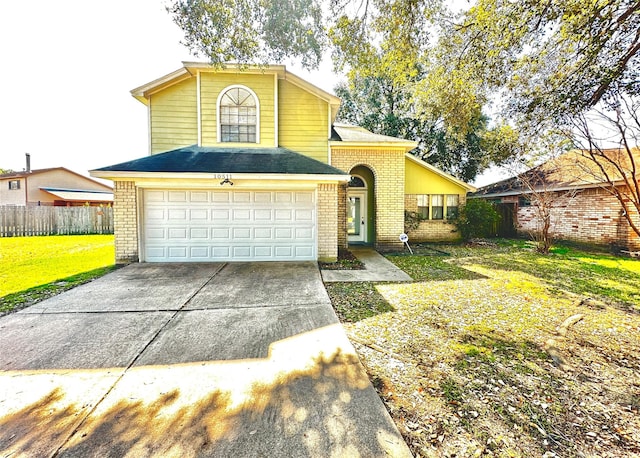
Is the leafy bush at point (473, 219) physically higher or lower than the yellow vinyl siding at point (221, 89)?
lower

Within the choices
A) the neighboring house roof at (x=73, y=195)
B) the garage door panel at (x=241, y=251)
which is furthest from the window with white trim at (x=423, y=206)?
the neighboring house roof at (x=73, y=195)

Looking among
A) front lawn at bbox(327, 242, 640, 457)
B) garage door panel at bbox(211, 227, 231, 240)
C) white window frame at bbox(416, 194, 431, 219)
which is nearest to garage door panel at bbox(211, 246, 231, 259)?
garage door panel at bbox(211, 227, 231, 240)

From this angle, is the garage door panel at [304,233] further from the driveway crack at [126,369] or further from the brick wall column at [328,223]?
the driveway crack at [126,369]

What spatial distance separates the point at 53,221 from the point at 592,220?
28.1 m

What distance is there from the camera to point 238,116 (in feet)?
31.5

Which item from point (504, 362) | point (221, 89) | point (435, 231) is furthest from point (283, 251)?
point (435, 231)

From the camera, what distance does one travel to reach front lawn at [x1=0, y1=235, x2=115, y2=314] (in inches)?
215

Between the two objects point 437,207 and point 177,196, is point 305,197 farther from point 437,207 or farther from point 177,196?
point 437,207

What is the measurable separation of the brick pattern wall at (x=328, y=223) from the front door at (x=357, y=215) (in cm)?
447

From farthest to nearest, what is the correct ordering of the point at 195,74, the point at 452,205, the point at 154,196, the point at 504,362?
the point at 452,205 < the point at 195,74 < the point at 154,196 < the point at 504,362

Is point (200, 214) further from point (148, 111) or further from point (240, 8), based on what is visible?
point (240, 8)

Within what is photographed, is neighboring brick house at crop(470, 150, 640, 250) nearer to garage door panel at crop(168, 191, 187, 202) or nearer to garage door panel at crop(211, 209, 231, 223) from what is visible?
garage door panel at crop(211, 209, 231, 223)

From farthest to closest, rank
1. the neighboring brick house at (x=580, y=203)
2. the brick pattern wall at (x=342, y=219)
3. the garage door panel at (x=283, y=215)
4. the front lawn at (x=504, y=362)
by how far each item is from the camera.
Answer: the brick pattern wall at (x=342, y=219) → the neighboring brick house at (x=580, y=203) → the garage door panel at (x=283, y=215) → the front lawn at (x=504, y=362)

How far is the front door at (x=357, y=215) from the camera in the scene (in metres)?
13.2
